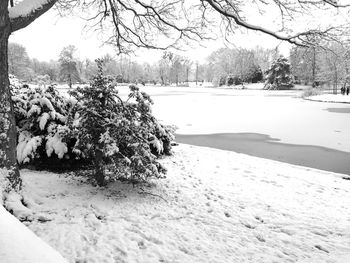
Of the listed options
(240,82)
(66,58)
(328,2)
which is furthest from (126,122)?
(240,82)

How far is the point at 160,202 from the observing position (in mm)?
5215

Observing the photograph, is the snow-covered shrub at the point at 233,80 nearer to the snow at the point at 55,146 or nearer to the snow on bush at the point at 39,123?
Answer: the snow on bush at the point at 39,123

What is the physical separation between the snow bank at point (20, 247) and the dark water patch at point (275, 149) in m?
9.41

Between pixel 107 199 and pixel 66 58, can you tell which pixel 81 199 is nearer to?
pixel 107 199

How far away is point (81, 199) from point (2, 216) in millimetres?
3816

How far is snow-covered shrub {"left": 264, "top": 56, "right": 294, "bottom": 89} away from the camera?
197 feet

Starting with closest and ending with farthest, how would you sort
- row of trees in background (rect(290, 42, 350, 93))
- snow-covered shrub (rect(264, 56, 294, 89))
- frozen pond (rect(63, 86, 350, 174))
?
row of trees in background (rect(290, 42, 350, 93)) → frozen pond (rect(63, 86, 350, 174)) → snow-covered shrub (rect(264, 56, 294, 89))

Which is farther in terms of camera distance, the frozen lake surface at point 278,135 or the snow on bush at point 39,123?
the frozen lake surface at point 278,135

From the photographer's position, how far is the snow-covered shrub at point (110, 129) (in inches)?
200

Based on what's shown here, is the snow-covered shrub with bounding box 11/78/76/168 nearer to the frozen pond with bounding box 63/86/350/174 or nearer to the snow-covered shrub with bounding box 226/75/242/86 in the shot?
the frozen pond with bounding box 63/86/350/174

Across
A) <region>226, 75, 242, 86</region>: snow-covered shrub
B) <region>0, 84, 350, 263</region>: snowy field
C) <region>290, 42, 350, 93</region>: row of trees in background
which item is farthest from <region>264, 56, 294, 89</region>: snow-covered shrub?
<region>0, 84, 350, 263</region>: snowy field

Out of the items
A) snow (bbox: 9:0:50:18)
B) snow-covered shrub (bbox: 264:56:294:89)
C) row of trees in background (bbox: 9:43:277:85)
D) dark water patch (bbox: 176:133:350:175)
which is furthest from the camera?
snow-covered shrub (bbox: 264:56:294:89)

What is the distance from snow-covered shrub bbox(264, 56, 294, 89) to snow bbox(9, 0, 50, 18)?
202 ft

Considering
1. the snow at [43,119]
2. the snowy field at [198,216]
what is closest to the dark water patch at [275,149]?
the snowy field at [198,216]
